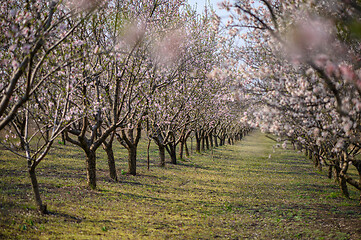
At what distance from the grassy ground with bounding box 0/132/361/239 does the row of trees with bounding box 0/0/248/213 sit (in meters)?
1.28

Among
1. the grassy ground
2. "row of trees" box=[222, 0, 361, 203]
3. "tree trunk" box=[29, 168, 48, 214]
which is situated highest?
"row of trees" box=[222, 0, 361, 203]

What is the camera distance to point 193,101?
2753 centimetres

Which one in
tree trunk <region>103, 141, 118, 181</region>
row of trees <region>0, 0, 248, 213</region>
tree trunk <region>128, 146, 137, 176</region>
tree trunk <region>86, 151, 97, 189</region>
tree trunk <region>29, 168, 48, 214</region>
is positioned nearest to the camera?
row of trees <region>0, 0, 248, 213</region>

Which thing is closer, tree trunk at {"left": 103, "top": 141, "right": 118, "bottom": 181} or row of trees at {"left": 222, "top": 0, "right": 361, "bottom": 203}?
row of trees at {"left": 222, "top": 0, "right": 361, "bottom": 203}

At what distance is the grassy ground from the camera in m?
10.8

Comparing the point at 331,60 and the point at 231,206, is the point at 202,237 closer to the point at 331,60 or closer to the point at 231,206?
the point at 231,206

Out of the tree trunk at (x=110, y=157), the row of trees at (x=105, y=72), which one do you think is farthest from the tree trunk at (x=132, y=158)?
the tree trunk at (x=110, y=157)

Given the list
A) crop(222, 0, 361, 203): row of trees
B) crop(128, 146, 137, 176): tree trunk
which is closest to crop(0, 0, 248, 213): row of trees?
crop(128, 146, 137, 176): tree trunk

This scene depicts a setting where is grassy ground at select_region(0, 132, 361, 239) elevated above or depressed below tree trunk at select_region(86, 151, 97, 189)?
below

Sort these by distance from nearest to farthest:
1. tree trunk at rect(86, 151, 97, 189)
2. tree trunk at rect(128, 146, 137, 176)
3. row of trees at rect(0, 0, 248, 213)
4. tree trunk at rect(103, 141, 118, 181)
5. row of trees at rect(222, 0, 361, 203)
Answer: row of trees at rect(222, 0, 361, 203), row of trees at rect(0, 0, 248, 213), tree trunk at rect(86, 151, 97, 189), tree trunk at rect(103, 141, 118, 181), tree trunk at rect(128, 146, 137, 176)

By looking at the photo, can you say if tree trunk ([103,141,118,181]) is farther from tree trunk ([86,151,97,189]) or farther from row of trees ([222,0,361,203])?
row of trees ([222,0,361,203])

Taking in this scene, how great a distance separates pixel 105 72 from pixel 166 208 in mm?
8590

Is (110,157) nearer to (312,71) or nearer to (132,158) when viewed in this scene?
(132,158)

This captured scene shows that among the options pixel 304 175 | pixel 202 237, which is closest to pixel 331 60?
pixel 202 237
